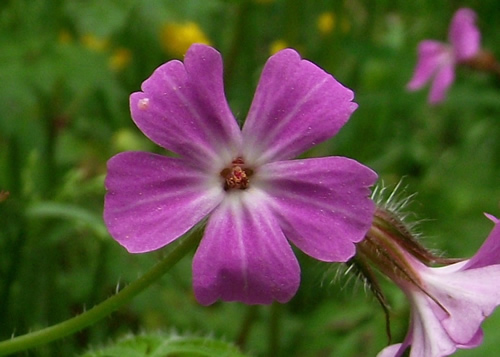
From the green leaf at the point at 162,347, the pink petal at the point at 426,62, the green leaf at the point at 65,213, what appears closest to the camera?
the green leaf at the point at 162,347

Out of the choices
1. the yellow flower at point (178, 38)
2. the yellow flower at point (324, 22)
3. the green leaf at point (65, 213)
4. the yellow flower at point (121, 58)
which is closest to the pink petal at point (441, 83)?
the yellow flower at point (324, 22)

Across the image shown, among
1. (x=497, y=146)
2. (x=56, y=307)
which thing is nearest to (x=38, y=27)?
(x=56, y=307)

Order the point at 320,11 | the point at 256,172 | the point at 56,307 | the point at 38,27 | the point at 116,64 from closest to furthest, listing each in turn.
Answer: the point at 256,172 < the point at 56,307 < the point at 38,27 < the point at 116,64 < the point at 320,11

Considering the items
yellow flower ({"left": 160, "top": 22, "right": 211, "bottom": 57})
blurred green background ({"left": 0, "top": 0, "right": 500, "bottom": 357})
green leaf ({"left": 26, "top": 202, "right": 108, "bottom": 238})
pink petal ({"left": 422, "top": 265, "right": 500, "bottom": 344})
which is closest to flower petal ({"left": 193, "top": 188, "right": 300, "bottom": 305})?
pink petal ({"left": 422, "top": 265, "right": 500, "bottom": 344})

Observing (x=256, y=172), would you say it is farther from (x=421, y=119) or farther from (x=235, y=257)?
(x=421, y=119)

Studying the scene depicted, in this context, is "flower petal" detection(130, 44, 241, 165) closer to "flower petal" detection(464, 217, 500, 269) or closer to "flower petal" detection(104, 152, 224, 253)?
"flower petal" detection(104, 152, 224, 253)

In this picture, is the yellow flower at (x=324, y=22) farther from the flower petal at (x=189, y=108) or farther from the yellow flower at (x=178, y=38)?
the flower petal at (x=189, y=108)
